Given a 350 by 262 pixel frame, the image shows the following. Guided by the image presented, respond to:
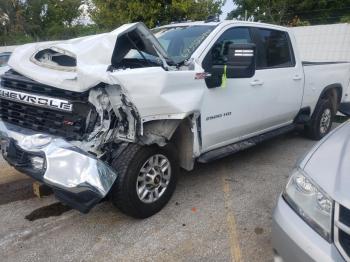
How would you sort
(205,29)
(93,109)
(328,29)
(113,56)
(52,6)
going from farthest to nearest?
(52,6) → (328,29) → (205,29) → (113,56) → (93,109)

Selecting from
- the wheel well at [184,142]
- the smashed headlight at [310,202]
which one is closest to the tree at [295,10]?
the wheel well at [184,142]

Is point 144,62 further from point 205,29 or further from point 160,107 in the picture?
point 205,29

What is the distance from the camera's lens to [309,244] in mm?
1977

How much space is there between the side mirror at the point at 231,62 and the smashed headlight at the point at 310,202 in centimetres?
153

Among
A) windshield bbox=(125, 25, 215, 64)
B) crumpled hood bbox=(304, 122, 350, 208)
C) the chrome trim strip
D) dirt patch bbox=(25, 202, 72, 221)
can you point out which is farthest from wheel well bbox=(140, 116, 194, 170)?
the chrome trim strip

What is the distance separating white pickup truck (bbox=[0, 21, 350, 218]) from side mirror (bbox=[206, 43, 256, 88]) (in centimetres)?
1

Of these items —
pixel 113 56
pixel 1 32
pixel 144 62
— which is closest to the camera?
pixel 113 56

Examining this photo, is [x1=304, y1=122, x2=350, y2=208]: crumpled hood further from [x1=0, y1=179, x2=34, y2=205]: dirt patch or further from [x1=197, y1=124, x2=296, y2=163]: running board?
[x1=0, y1=179, x2=34, y2=205]: dirt patch

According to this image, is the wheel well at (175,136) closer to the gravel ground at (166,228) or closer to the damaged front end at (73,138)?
the damaged front end at (73,138)

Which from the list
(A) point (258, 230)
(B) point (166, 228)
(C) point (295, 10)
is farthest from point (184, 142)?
(C) point (295, 10)

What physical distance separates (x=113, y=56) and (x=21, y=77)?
3.03 ft

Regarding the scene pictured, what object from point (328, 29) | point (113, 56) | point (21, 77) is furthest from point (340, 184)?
point (328, 29)

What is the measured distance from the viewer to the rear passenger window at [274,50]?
15.7ft

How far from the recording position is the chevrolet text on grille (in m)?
3.10
